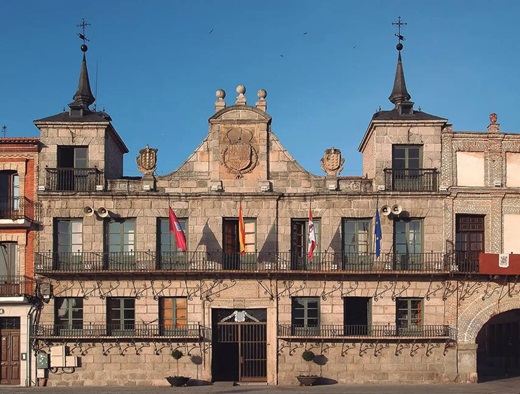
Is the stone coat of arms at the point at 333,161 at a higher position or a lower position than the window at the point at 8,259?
higher

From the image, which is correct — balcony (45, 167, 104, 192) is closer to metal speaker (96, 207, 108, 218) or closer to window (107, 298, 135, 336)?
metal speaker (96, 207, 108, 218)

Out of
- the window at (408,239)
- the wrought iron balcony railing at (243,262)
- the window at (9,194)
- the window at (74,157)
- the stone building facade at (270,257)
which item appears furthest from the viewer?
the window at (74,157)

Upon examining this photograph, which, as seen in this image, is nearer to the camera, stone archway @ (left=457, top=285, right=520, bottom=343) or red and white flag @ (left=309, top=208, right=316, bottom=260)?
red and white flag @ (left=309, top=208, right=316, bottom=260)

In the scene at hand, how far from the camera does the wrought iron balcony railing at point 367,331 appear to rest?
34.1m

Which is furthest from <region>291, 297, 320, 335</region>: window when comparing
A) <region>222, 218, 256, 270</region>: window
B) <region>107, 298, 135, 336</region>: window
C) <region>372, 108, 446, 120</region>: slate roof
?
<region>372, 108, 446, 120</region>: slate roof

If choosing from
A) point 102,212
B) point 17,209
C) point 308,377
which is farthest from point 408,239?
point 17,209

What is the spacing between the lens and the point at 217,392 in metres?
31.6

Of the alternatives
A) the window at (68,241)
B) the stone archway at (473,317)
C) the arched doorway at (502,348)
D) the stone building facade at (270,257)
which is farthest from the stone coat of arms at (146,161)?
the arched doorway at (502,348)

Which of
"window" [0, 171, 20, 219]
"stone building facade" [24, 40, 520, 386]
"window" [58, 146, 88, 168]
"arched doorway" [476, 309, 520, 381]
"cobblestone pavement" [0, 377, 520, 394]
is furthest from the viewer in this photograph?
"arched doorway" [476, 309, 520, 381]

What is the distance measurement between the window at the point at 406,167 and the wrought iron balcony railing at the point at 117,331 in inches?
445

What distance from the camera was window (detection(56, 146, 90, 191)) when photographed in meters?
35.3

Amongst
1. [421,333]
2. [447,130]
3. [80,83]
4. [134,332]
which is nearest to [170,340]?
[134,332]

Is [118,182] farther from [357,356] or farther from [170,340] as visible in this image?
[357,356]

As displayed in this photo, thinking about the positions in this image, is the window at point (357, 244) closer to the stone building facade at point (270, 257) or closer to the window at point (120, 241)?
the stone building facade at point (270, 257)
